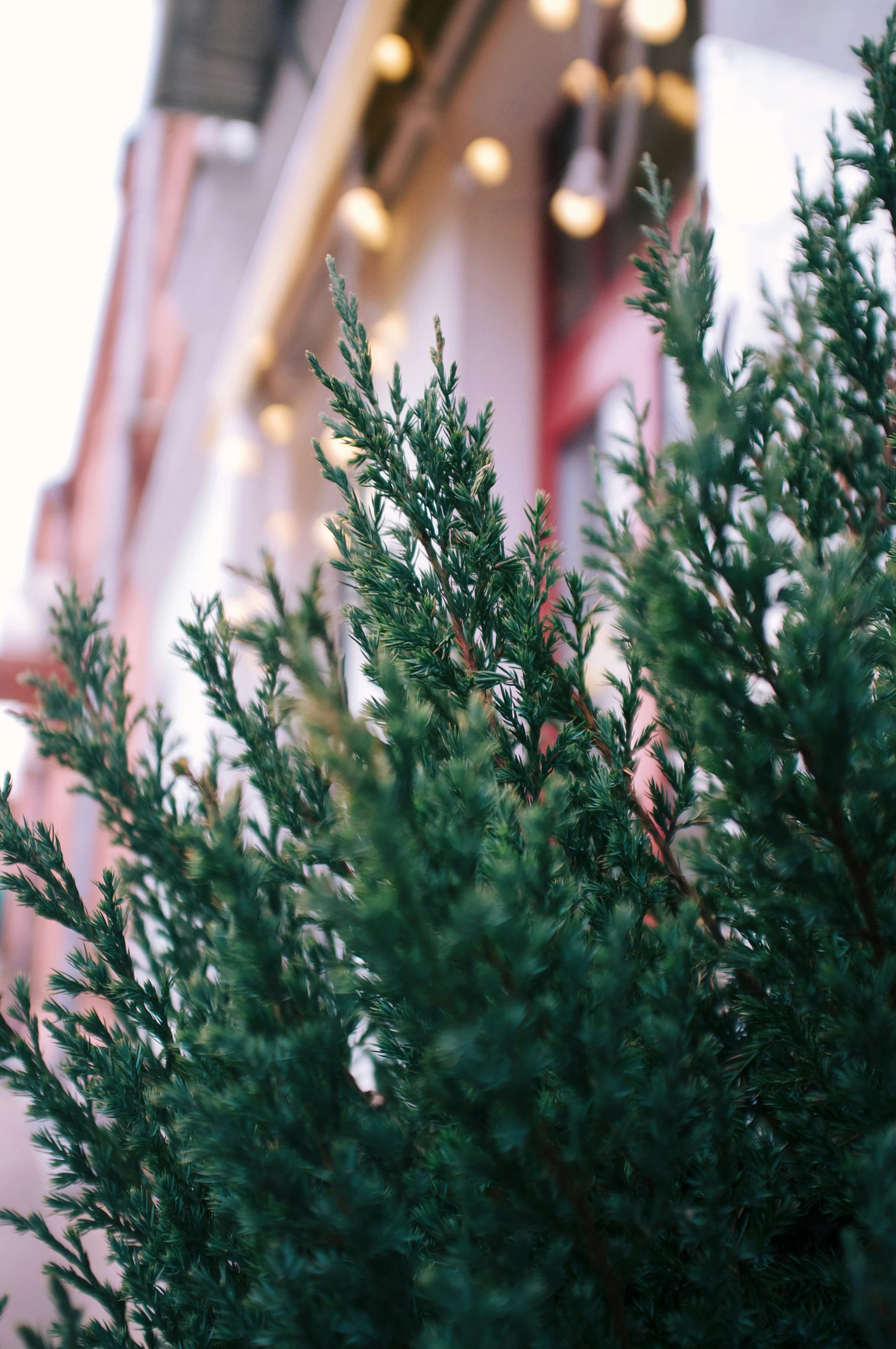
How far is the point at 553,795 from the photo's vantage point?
0.50 m

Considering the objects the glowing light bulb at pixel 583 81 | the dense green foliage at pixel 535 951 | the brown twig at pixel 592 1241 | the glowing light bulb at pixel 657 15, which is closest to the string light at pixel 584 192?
the glowing light bulb at pixel 583 81

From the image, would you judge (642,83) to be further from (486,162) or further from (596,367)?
(596,367)

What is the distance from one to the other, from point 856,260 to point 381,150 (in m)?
3.22

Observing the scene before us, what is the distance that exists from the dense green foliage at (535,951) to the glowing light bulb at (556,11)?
79.8 inches

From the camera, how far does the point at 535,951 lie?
1.41 ft

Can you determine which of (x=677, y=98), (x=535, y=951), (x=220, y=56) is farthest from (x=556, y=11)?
(x=535, y=951)

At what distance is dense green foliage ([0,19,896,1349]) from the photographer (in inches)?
17.3

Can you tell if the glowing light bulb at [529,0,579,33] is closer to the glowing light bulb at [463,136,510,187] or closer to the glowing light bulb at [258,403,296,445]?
the glowing light bulb at [463,136,510,187]

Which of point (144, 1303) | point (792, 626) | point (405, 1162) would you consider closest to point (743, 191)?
point (792, 626)

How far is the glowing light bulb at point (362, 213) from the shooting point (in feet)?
10.7

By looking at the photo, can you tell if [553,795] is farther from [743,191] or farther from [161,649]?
[161,649]

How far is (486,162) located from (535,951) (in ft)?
9.94

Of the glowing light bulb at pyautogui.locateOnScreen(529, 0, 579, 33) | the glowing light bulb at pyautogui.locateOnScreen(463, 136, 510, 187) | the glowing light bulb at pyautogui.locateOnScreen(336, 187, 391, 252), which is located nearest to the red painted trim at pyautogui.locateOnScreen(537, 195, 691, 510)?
the glowing light bulb at pyautogui.locateOnScreen(463, 136, 510, 187)

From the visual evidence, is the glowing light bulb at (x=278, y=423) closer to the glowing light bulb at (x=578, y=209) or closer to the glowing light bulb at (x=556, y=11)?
the glowing light bulb at (x=578, y=209)
